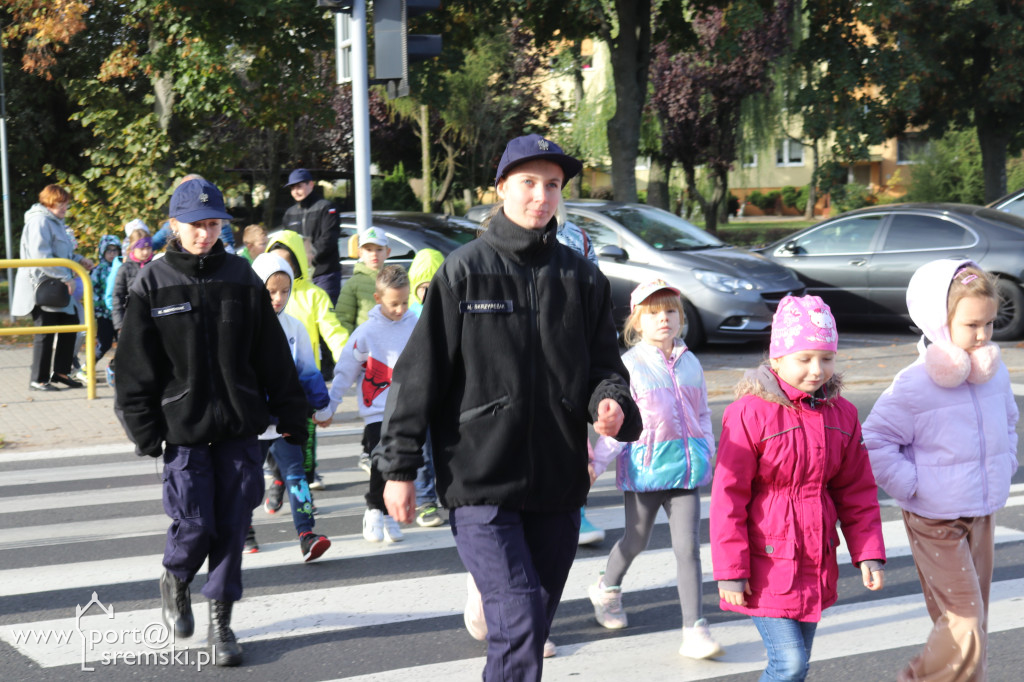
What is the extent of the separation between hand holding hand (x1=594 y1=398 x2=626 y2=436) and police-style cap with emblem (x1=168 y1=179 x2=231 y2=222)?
72.2 inches

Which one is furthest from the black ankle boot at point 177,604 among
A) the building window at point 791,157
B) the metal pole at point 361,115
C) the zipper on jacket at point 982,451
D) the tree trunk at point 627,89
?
the building window at point 791,157

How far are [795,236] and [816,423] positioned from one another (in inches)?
492

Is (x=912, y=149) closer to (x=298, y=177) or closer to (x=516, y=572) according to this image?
(x=298, y=177)

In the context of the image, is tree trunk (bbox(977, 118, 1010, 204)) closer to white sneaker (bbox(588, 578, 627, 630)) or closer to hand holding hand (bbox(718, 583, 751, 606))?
white sneaker (bbox(588, 578, 627, 630))

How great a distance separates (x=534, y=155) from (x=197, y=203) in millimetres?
1692

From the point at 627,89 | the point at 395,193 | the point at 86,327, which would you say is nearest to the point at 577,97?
the point at 395,193

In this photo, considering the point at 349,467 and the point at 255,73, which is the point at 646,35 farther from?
the point at 349,467

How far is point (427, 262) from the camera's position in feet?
24.1

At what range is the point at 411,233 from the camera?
1275 centimetres

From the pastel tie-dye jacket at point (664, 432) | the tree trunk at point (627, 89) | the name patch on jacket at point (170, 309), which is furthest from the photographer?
the tree trunk at point (627, 89)

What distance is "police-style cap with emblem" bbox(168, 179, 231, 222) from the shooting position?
14.5 feet

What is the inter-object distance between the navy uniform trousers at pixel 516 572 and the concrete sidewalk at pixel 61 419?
6293mm

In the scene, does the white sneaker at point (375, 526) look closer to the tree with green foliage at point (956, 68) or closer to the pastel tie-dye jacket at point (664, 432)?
the pastel tie-dye jacket at point (664, 432)

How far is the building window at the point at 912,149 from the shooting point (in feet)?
97.6
